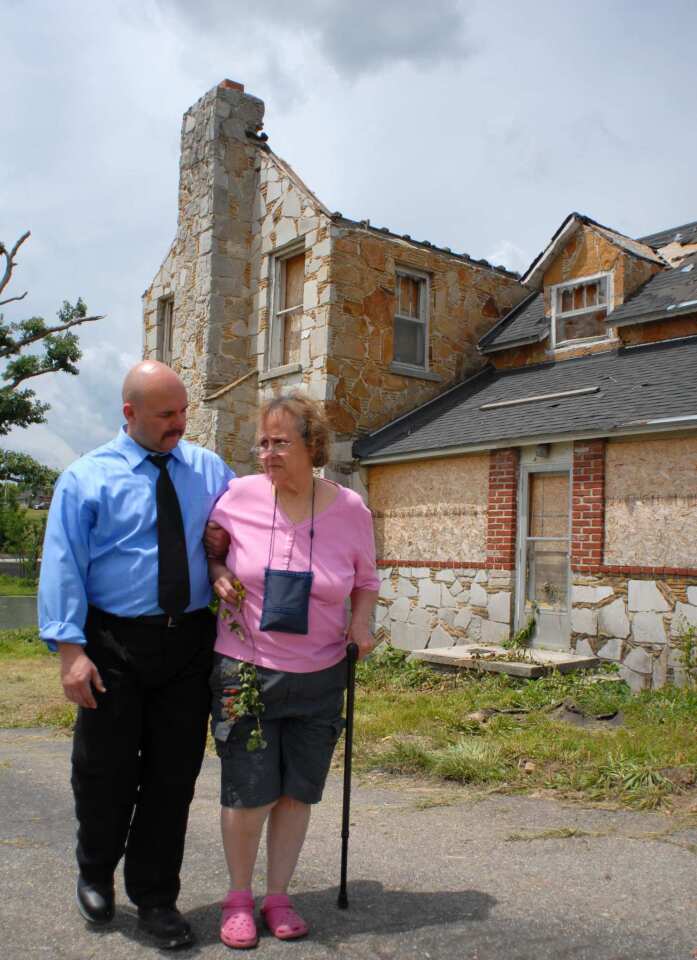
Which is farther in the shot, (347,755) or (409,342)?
(409,342)

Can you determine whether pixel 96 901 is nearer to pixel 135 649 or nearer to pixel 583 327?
pixel 135 649

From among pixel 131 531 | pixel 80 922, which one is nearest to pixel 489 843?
pixel 80 922

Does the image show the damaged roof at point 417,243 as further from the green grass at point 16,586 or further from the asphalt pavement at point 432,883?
the green grass at point 16,586

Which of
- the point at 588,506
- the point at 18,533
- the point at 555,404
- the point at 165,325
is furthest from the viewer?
the point at 18,533

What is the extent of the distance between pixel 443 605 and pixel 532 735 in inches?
170

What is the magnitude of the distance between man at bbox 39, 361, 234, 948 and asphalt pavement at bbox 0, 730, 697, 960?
28 cm

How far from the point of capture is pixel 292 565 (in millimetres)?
3357

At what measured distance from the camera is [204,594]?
3.45m

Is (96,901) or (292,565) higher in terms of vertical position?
(292,565)

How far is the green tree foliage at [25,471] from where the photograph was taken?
23.4 meters

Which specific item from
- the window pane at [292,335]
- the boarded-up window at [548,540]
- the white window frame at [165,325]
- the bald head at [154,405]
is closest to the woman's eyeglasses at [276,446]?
the bald head at [154,405]

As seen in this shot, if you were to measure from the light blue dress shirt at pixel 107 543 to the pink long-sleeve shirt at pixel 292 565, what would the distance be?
15cm

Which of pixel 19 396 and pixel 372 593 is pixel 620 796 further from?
pixel 19 396

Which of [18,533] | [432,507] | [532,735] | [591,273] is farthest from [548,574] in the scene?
[18,533]
